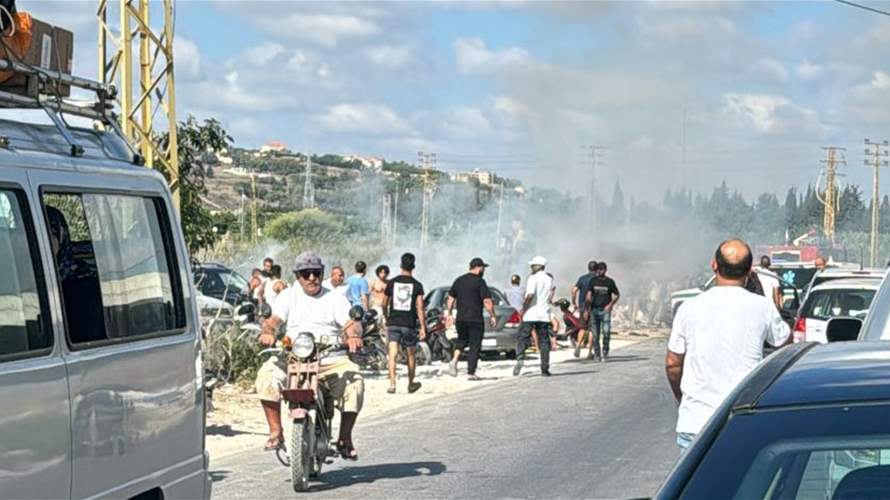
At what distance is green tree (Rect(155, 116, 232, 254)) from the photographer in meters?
24.0

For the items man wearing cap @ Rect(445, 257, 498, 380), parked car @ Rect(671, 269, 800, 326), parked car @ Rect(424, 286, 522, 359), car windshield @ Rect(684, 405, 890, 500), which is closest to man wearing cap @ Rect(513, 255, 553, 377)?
man wearing cap @ Rect(445, 257, 498, 380)

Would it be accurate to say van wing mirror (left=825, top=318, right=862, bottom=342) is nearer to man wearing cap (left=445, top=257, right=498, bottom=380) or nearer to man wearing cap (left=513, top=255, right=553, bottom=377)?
man wearing cap (left=445, top=257, right=498, bottom=380)

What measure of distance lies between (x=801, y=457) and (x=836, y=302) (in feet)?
47.2

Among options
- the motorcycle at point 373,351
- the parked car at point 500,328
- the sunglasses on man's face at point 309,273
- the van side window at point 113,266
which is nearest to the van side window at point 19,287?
the van side window at point 113,266

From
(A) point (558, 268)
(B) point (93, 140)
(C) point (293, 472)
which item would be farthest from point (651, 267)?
(B) point (93, 140)

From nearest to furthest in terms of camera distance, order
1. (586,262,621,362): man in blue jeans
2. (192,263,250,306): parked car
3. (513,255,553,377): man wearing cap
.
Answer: (513,255,553,377): man wearing cap, (586,262,621,362): man in blue jeans, (192,263,250,306): parked car

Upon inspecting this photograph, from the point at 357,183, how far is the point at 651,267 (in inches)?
1140

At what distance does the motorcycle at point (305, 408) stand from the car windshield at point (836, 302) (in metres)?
8.17

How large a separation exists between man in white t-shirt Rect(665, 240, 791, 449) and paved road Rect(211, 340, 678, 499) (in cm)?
320

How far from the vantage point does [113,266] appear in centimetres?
621

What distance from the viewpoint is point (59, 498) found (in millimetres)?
5328

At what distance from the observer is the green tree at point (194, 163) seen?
24031mm

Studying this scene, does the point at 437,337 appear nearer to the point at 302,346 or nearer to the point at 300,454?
the point at 302,346

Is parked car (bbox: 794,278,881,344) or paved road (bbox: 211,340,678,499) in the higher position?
parked car (bbox: 794,278,881,344)
